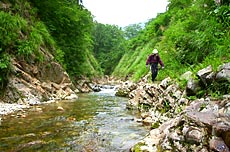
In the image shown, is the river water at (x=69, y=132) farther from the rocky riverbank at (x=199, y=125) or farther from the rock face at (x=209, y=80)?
the rock face at (x=209, y=80)

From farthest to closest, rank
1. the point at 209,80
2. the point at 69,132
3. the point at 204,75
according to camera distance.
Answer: the point at 69,132
the point at 204,75
the point at 209,80

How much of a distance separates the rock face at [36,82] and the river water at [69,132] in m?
3.46

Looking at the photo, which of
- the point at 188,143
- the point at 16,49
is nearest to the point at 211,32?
the point at 188,143

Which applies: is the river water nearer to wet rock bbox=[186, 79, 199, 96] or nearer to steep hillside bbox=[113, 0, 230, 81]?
wet rock bbox=[186, 79, 199, 96]

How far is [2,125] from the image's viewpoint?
25.1 ft

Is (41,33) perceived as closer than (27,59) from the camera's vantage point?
No

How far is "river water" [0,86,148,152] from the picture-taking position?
5527 millimetres

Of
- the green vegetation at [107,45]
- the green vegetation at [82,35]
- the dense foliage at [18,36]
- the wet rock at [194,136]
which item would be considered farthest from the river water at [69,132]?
the green vegetation at [107,45]

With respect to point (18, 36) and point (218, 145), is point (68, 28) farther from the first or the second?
point (218, 145)

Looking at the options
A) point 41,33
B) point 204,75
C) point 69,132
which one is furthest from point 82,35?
point 204,75

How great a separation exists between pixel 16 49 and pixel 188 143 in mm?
12004

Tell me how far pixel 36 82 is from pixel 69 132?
874 centimetres

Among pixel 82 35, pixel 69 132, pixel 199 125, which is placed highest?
pixel 82 35

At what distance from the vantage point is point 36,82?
14.9 m
